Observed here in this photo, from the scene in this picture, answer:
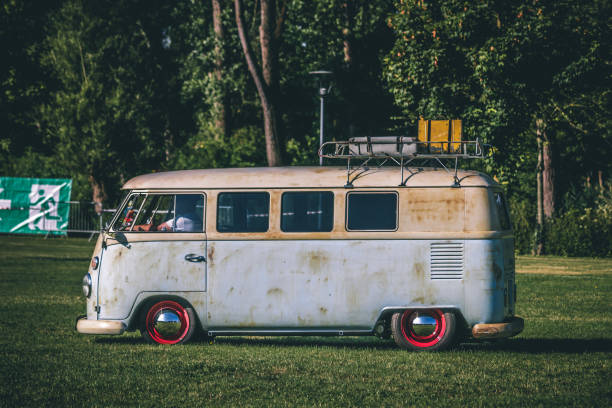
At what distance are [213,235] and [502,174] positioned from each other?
1788 centimetres

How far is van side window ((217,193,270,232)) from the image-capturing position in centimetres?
1202

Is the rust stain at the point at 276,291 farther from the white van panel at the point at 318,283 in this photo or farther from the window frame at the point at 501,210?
the window frame at the point at 501,210

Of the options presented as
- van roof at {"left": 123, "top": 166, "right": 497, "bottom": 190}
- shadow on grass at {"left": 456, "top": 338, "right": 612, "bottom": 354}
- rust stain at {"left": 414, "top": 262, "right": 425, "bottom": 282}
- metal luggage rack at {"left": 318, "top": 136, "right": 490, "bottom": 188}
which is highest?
metal luggage rack at {"left": 318, "top": 136, "right": 490, "bottom": 188}

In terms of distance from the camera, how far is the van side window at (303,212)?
11930 millimetres

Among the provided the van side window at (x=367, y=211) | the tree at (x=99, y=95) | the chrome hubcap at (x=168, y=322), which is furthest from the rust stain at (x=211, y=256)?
the tree at (x=99, y=95)

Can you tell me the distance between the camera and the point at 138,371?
10078mm

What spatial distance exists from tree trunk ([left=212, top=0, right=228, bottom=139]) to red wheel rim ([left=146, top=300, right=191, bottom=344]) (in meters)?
28.5

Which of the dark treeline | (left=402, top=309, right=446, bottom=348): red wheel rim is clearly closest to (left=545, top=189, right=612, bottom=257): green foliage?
the dark treeline

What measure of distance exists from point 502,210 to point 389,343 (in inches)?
90.7

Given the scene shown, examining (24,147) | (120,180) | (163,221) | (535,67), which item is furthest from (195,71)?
(163,221)

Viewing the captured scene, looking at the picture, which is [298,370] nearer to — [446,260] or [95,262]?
[446,260]

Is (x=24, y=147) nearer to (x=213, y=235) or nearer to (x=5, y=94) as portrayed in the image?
(x=5, y=94)

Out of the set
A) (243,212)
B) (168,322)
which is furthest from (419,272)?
(168,322)

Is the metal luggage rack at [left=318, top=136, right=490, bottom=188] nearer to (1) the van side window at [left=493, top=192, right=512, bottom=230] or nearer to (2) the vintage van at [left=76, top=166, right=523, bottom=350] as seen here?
(2) the vintage van at [left=76, top=166, right=523, bottom=350]
